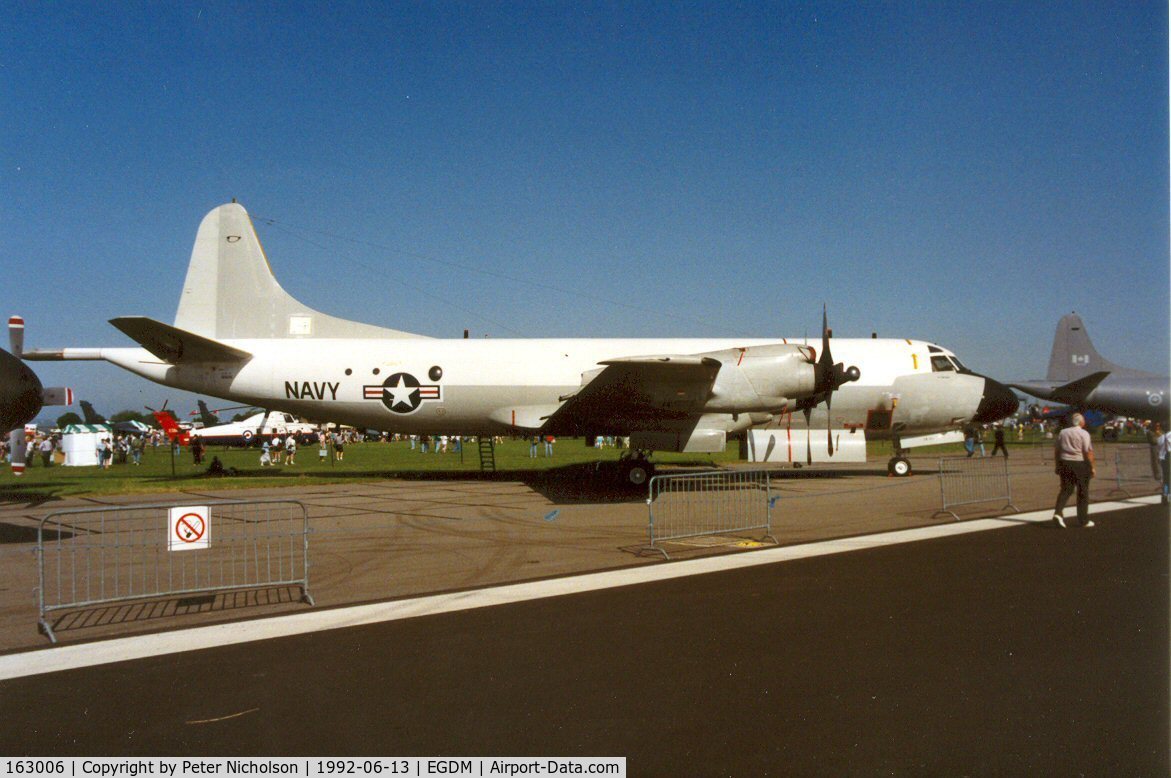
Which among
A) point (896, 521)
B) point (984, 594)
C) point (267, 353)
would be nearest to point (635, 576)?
point (984, 594)

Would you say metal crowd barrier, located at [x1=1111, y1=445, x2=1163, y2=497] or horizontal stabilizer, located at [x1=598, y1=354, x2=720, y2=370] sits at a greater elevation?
horizontal stabilizer, located at [x1=598, y1=354, x2=720, y2=370]

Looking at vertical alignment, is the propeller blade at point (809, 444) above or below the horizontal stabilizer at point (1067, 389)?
below

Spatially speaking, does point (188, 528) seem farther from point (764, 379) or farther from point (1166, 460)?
point (1166, 460)

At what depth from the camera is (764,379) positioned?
53.7 ft

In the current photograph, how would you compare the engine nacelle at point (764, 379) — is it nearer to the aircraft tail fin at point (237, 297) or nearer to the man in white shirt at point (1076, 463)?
the man in white shirt at point (1076, 463)

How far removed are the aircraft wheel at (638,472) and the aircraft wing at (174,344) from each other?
9940mm

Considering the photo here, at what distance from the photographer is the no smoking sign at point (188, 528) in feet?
24.3

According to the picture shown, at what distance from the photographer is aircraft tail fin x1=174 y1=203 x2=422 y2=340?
66.2ft

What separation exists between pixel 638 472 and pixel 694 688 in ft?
43.3

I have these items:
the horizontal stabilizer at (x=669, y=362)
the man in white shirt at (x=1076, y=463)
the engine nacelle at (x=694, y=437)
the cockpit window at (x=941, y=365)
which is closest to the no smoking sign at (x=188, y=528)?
the horizontal stabilizer at (x=669, y=362)

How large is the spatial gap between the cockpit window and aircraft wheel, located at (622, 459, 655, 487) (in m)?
8.24

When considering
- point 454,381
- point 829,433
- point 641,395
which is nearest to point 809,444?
point 829,433

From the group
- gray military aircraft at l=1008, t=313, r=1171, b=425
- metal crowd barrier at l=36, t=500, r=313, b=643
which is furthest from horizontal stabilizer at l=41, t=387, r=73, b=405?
gray military aircraft at l=1008, t=313, r=1171, b=425
